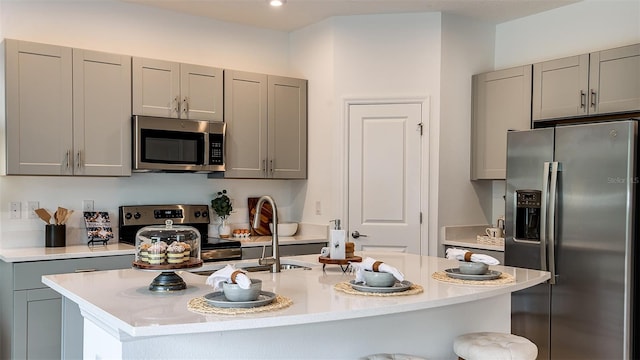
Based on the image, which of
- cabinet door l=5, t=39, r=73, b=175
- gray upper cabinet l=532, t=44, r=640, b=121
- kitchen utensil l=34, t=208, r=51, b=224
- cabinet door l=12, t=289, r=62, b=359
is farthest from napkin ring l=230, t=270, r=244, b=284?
gray upper cabinet l=532, t=44, r=640, b=121

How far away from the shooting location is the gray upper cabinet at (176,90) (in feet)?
13.9

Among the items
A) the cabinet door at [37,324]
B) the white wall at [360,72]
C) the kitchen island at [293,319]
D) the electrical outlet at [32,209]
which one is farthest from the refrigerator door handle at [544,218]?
the electrical outlet at [32,209]

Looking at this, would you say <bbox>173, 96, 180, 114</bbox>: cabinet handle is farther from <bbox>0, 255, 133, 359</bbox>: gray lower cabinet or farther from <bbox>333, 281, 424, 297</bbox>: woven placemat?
<bbox>333, 281, 424, 297</bbox>: woven placemat

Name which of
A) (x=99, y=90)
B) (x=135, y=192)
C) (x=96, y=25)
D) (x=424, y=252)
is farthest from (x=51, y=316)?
(x=424, y=252)

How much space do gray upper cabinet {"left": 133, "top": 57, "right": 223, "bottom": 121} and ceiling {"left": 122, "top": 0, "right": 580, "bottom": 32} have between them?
514 millimetres

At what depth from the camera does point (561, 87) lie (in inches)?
165

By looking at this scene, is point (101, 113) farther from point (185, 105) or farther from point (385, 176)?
point (385, 176)

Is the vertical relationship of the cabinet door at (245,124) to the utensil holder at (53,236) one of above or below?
above

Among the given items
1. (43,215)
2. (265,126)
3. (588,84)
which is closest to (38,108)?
(43,215)

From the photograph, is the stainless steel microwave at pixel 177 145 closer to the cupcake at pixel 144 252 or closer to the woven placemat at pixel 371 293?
the cupcake at pixel 144 252

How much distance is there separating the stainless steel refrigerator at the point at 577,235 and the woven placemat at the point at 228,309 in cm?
229

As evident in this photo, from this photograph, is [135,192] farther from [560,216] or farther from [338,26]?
[560,216]

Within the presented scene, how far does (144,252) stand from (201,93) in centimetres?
251

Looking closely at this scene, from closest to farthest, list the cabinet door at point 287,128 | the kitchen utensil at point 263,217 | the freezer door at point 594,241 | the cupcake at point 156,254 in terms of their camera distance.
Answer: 1. the cupcake at point 156,254
2. the freezer door at point 594,241
3. the cabinet door at point 287,128
4. the kitchen utensil at point 263,217
